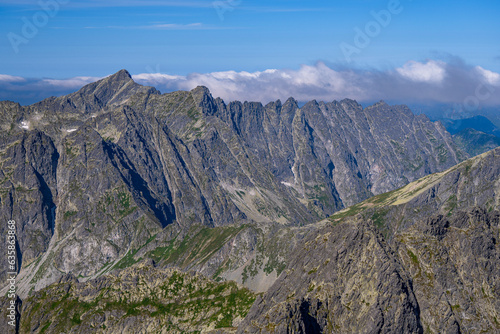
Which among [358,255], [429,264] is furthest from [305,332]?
[429,264]

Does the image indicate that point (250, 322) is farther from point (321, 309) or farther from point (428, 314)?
point (428, 314)

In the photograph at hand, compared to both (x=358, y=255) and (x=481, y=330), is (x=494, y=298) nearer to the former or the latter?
(x=481, y=330)

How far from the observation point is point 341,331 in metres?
184

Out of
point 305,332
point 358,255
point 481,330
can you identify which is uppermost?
point 358,255

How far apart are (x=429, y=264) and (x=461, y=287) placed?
45.4ft

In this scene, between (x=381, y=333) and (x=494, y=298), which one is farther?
(x=494, y=298)

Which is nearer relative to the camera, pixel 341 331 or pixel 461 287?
pixel 341 331

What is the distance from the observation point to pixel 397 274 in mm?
190500

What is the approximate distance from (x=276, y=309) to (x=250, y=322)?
17.8 meters

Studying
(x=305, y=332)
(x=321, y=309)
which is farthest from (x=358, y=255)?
(x=305, y=332)

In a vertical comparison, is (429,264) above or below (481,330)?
above

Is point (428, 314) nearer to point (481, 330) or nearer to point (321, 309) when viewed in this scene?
point (481, 330)

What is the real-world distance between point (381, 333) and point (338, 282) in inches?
969

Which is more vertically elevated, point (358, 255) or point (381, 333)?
point (358, 255)
